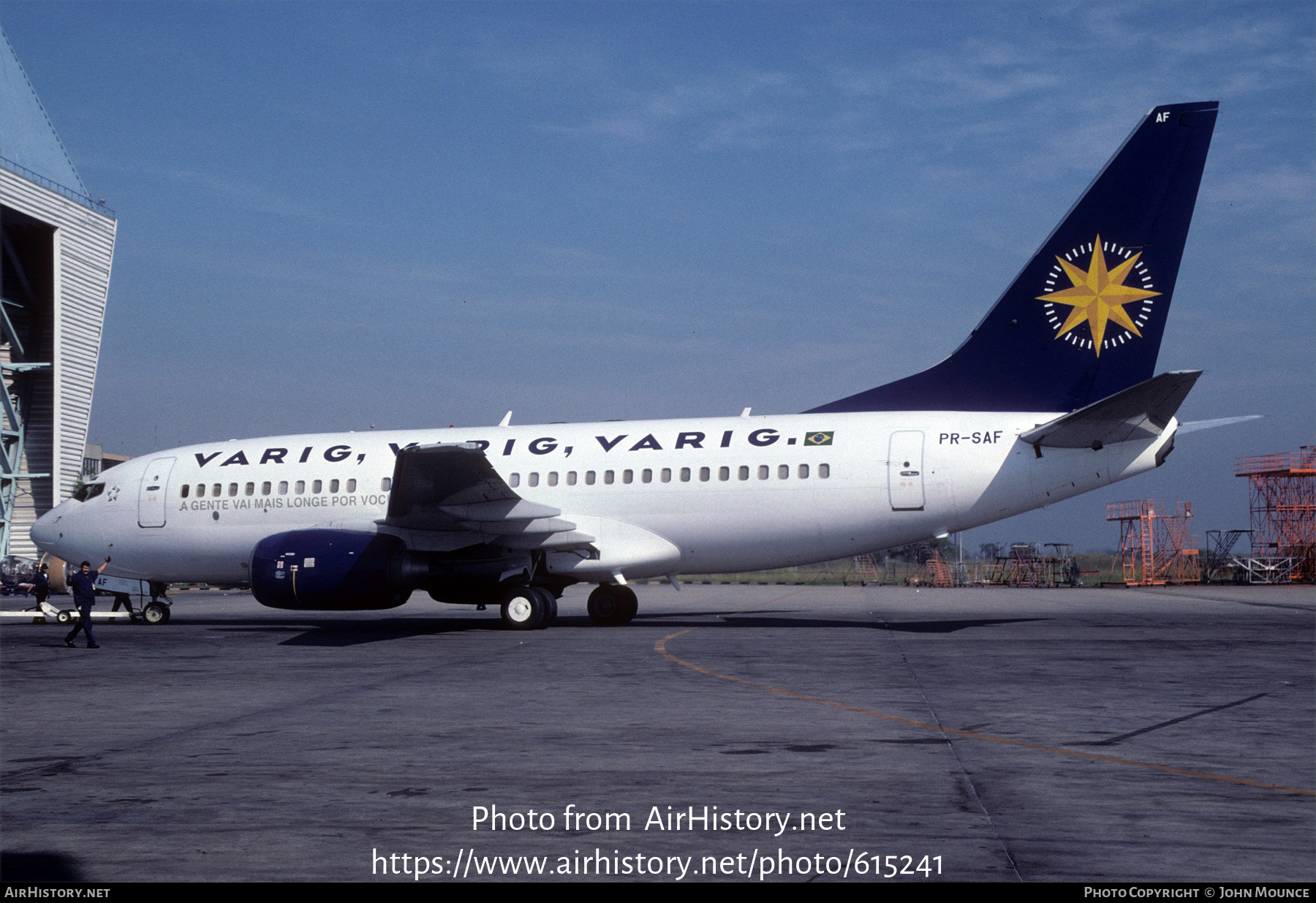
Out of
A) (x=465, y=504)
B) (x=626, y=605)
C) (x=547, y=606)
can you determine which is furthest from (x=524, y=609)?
(x=626, y=605)

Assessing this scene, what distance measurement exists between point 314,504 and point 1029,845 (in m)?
19.4

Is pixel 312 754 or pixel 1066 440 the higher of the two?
pixel 1066 440

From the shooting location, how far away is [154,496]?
76.7 ft

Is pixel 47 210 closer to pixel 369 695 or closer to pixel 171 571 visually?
pixel 171 571

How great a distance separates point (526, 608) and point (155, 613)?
9614mm

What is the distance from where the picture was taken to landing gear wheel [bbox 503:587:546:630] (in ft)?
66.0

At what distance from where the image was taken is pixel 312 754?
7.86 meters

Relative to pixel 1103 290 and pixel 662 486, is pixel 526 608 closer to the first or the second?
pixel 662 486

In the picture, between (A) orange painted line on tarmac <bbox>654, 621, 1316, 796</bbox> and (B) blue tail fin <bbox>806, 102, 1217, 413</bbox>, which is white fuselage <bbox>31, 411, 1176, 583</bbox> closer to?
(B) blue tail fin <bbox>806, 102, 1217, 413</bbox>

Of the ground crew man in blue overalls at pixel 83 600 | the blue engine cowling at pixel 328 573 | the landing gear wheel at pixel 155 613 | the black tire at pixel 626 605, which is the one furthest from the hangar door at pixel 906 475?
the landing gear wheel at pixel 155 613

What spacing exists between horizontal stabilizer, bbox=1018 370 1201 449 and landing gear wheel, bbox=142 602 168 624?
1871 centimetres

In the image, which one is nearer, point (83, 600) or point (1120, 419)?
point (1120, 419)

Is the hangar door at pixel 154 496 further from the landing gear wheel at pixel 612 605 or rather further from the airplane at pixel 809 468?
the landing gear wheel at pixel 612 605
